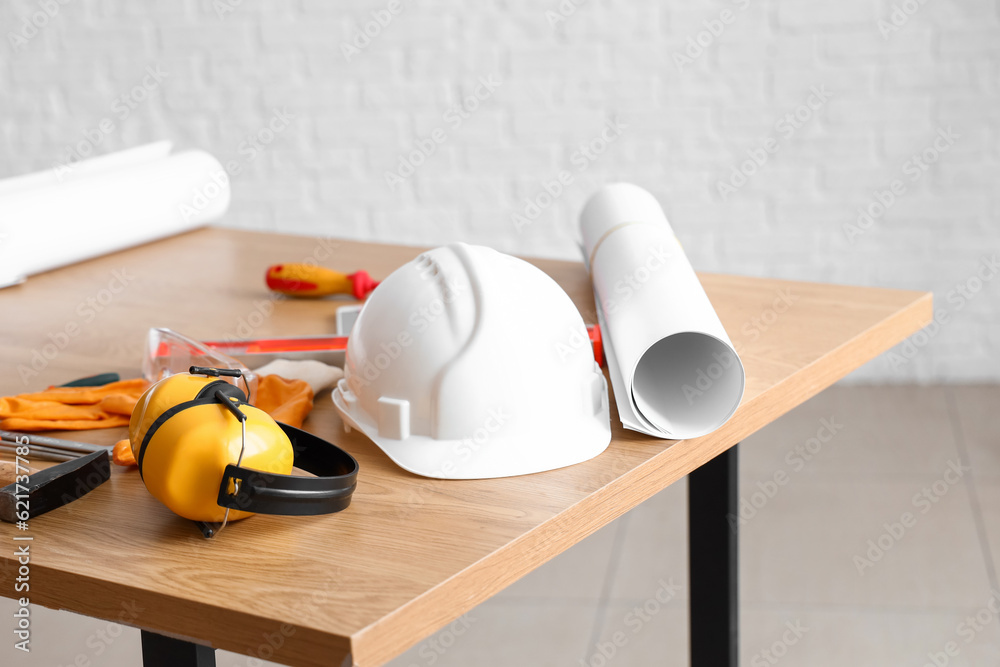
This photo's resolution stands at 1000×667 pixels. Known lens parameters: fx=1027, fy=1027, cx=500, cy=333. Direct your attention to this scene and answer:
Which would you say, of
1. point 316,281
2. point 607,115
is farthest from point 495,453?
point 607,115

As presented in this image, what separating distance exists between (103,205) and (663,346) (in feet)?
2.91

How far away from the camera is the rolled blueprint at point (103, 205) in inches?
52.7

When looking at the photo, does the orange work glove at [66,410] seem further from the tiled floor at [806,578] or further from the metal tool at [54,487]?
the tiled floor at [806,578]

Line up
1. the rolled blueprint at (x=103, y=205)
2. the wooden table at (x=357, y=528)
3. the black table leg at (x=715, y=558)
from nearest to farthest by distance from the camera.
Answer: the wooden table at (x=357, y=528) → the black table leg at (x=715, y=558) → the rolled blueprint at (x=103, y=205)

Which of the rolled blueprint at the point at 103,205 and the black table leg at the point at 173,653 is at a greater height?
the rolled blueprint at the point at 103,205

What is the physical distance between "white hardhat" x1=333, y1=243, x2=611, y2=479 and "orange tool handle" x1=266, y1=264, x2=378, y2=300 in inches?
17.6

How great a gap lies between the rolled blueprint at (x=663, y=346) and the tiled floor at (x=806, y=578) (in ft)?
3.39

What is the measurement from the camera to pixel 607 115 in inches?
109

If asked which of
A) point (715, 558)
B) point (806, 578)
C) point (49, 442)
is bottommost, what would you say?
point (806, 578)

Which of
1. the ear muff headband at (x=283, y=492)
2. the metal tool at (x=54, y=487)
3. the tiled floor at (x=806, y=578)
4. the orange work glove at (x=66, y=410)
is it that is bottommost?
the tiled floor at (x=806, y=578)

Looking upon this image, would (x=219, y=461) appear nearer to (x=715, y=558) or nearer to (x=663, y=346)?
(x=663, y=346)

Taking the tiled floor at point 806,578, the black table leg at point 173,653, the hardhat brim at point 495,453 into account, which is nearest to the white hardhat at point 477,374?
the hardhat brim at point 495,453

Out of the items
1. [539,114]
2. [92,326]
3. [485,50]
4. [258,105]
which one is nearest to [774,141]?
[539,114]

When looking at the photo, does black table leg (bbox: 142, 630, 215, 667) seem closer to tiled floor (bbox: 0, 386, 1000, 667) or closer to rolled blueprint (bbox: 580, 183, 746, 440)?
rolled blueprint (bbox: 580, 183, 746, 440)
